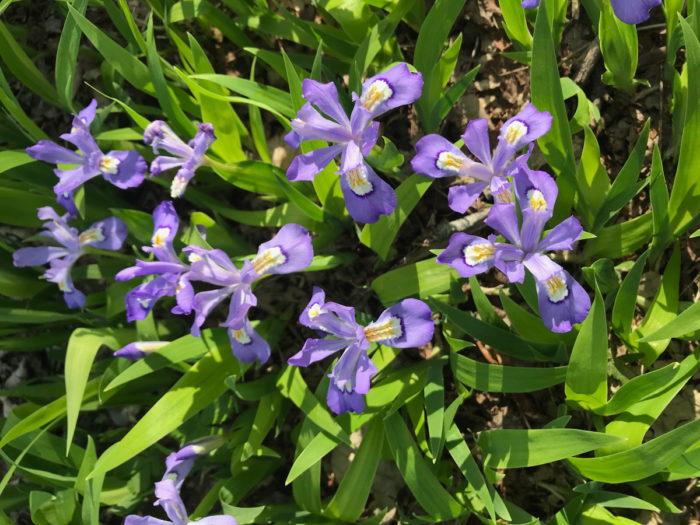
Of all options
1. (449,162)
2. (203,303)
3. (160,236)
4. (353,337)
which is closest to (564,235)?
(449,162)

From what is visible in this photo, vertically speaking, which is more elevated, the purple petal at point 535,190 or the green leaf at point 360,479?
the purple petal at point 535,190

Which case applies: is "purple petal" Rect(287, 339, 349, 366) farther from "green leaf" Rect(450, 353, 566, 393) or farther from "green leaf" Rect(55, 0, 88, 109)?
"green leaf" Rect(55, 0, 88, 109)

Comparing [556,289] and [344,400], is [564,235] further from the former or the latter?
[344,400]

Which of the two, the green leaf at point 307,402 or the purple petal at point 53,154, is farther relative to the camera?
the purple petal at point 53,154

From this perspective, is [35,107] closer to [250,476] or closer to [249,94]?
[249,94]

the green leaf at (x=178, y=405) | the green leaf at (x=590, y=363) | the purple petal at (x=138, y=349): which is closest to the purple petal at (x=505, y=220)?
the green leaf at (x=590, y=363)

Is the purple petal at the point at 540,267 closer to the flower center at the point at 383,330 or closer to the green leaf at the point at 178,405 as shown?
the flower center at the point at 383,330
